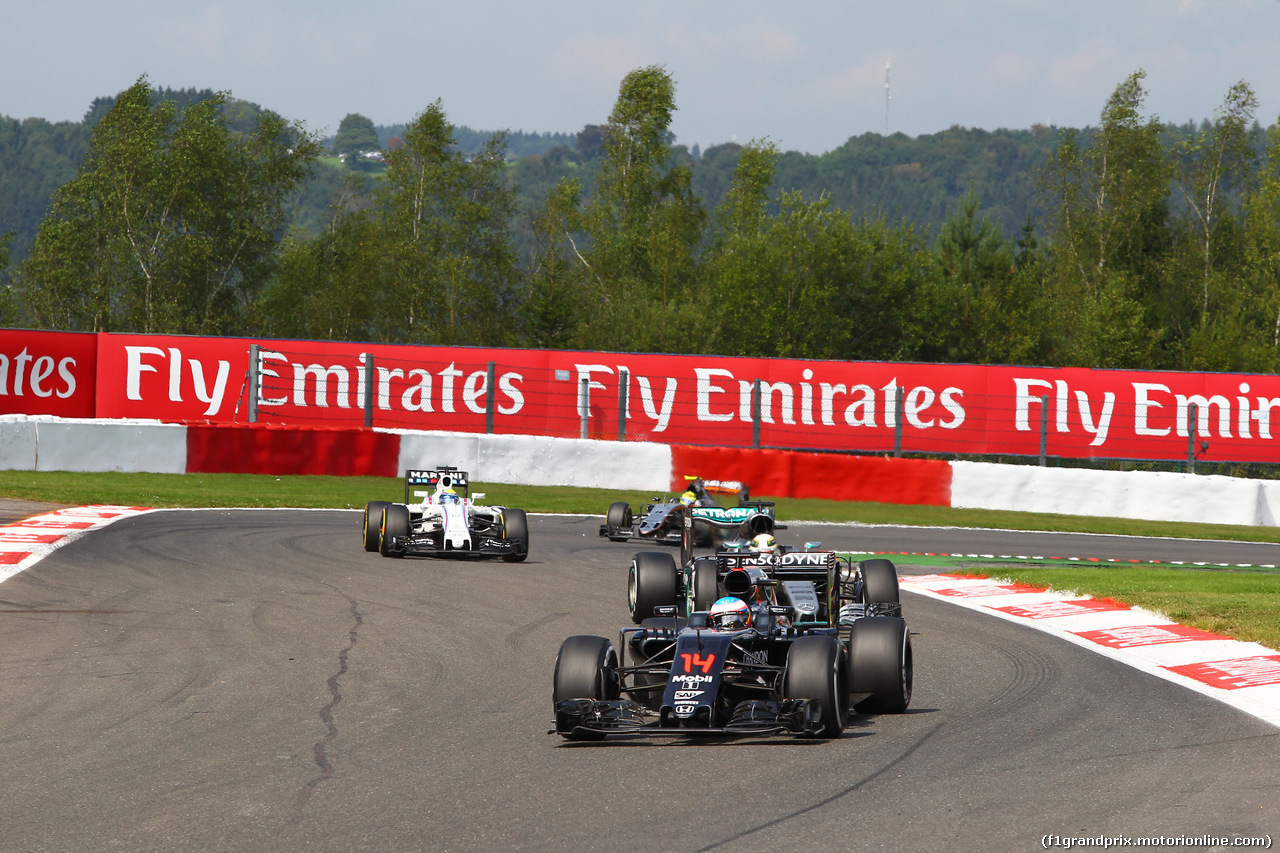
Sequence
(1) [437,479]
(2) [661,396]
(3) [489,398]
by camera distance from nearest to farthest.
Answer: (1) [437,479] → (3) [489,398] → (2) [661,396]

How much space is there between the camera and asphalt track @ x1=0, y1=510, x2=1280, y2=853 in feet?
17.7

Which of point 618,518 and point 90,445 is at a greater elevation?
point 90,445

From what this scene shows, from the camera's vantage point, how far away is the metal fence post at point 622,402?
2459 cm

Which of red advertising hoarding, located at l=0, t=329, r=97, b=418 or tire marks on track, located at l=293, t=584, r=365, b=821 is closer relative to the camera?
tire marks on track, located at l=293, t=584, r=365, b=821

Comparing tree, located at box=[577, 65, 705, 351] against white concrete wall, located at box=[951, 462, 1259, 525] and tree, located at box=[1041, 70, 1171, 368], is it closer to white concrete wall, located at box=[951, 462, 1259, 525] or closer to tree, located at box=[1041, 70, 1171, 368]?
tree, located at box=[1041, 70, 1171, 368]

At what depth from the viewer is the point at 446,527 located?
15.4 metres

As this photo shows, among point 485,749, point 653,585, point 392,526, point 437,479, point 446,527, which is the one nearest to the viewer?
point 485,749

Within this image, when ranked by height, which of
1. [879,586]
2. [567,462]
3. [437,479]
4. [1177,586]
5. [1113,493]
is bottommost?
[1177,586]

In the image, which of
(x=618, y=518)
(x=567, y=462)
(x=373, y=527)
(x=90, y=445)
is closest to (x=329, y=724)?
(x=373, y=527)

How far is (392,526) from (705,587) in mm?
5955

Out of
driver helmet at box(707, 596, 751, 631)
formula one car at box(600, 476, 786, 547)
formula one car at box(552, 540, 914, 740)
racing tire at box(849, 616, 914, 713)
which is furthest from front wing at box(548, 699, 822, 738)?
formula one car at box(600, 476, 786, 547)

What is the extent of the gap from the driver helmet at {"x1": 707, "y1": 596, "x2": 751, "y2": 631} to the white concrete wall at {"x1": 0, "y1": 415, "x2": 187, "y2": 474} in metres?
16.9

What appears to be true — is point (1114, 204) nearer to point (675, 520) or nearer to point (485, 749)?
point (675, 520)

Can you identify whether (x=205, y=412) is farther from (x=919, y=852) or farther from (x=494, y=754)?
(x=919, y=852)
